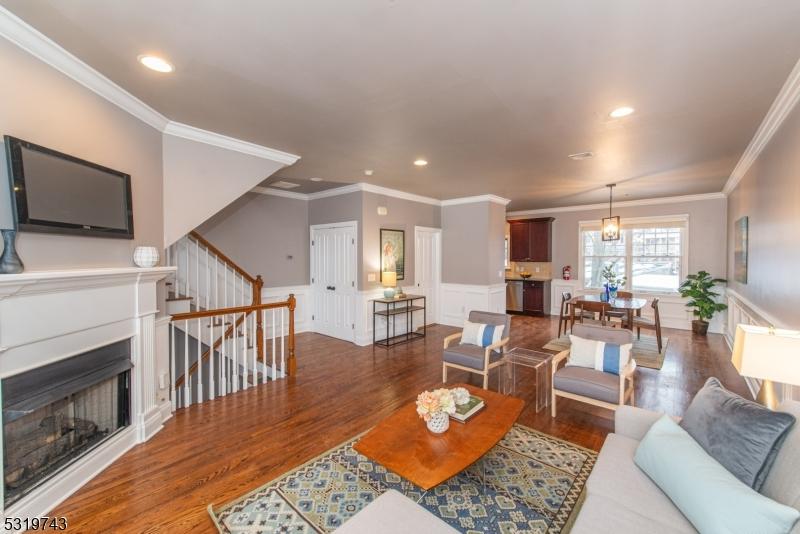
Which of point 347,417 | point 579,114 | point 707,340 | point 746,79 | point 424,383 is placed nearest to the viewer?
point 746,79

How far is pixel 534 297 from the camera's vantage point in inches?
331

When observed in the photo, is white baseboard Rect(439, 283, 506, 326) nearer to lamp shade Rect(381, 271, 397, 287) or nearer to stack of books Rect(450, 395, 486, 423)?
lamp shade Rect(381, 271, 397, 287)

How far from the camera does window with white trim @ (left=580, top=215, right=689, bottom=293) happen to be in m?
6.92

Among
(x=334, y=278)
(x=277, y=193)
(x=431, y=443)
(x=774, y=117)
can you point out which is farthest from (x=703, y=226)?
(x=277, y=193)

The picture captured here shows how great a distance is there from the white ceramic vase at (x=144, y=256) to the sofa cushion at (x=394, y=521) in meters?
2.43

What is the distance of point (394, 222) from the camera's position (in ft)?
20.1

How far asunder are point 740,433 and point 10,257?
3553 millimetres

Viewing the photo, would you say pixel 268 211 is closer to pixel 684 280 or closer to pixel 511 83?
pixel 511 83

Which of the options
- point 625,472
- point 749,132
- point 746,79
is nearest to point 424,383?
point 625,472

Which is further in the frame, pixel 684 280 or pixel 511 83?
pixel 684 280

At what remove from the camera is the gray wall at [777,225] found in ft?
8.14

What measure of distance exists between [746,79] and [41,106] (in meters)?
4.39

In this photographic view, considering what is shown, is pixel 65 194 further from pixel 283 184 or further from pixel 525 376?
pixel 525 376

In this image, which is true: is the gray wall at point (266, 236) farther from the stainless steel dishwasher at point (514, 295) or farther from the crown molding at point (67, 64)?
the stainless steel dishwasher at point (514, 295)
